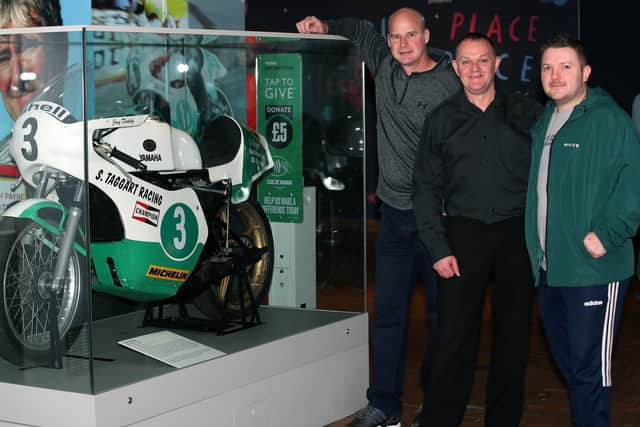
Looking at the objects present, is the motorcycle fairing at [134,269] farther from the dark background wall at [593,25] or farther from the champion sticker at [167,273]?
the dark background wall at [593,25]

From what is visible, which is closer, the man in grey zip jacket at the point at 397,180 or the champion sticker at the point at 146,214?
the champion sticker at the point at 146,214

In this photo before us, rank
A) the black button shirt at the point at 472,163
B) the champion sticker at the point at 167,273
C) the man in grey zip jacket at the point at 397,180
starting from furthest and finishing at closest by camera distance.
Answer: the man in grey zip jacket at the point at 397,180 < the champion sticker at the point at 167,273 < the black button shirt at the point at 472,163

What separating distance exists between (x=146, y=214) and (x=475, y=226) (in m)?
1.16

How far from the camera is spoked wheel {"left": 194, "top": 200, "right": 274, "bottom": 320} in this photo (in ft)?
13.6

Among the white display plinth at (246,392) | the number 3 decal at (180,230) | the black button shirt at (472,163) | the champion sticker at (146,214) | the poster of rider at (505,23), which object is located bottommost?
the white display plinth at (246,392)

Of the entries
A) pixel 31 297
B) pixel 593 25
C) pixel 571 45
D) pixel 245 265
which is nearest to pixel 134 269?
pixel 31 297

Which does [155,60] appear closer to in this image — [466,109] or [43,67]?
[43,67]

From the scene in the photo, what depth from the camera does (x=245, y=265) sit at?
4.14 m

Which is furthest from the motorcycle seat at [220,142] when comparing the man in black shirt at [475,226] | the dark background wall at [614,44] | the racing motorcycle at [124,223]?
the dark background wall at [614,44]

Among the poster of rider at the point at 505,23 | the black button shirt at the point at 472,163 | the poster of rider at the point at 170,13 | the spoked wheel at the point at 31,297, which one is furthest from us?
the poster of rider at the point at 505,23

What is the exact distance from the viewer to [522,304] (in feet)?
11.3

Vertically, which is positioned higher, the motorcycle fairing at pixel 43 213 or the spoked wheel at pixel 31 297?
the motorcycle fairing at pixel 43 213

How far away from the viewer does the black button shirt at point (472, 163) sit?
339 centimetres

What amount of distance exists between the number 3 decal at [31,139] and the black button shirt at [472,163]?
4.30 ft
